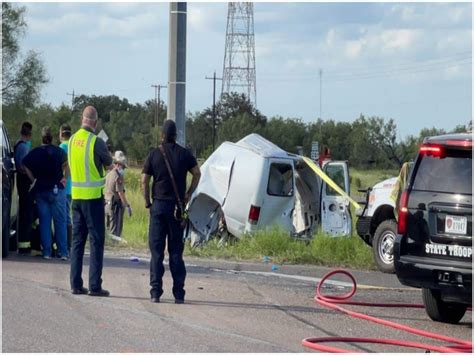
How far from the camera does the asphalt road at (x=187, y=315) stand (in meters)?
8.37

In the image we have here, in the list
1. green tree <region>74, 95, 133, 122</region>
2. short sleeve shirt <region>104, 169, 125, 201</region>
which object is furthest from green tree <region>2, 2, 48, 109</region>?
short sleeve shirt <region>104, 169, 125, 201</region>

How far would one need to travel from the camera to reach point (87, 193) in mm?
10789

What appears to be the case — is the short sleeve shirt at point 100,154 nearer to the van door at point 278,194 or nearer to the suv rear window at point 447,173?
the suv rear window at point 447,173

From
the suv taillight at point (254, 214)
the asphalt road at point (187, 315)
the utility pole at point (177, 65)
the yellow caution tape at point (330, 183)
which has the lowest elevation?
the asphalt road at point (187, 315)

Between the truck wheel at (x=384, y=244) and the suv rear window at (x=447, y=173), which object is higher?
the suv rear window at (x=447, y=173)

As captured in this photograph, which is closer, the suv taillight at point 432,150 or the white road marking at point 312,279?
the suv taillight at point 432,150

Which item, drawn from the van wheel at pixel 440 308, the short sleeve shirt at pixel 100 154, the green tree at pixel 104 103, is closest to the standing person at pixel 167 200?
the short sleeve shirt at pixel 100 154

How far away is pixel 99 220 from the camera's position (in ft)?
35.4

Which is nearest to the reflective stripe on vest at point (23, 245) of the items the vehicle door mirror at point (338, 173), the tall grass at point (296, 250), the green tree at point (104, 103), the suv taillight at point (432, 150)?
the tall grass at point (296, 250)

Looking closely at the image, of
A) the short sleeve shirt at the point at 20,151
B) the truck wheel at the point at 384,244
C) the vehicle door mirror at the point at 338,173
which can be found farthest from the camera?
the vehicle door mirror at the point at 338,173

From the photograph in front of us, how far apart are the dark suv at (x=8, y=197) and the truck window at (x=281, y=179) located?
5.00 metres

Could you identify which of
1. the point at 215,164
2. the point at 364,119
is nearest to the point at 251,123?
the point at 364,119

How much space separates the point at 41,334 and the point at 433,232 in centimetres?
399

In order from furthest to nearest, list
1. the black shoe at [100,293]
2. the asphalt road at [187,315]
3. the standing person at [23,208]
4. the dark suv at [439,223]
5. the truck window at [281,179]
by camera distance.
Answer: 1. the truck window at [281,179]
2. the standing person at [23,208]
3. the black shoe at [100,293]
4. the dark suv at [439,223]
5. the asphalt road at [187,315]
